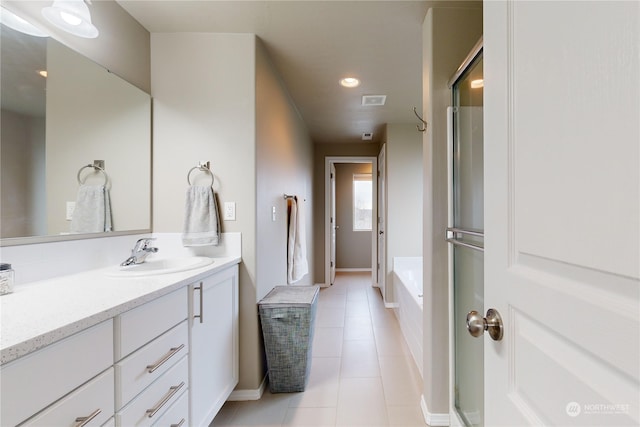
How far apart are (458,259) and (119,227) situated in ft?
6.28

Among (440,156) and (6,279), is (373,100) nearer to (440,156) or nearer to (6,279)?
(440,156)

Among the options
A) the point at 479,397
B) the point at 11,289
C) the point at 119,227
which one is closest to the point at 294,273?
the point at 119,227

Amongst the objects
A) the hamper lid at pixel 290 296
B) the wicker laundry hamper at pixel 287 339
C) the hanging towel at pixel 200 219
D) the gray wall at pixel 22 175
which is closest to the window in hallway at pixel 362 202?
the hamper lid at pixel 290 296

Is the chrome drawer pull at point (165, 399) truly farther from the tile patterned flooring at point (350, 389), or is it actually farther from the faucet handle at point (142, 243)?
the faucet handle at point (142, 243)

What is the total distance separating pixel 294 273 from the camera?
295 centimetres

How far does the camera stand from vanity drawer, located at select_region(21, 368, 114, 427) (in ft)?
2.28

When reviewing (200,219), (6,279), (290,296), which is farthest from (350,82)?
(6,279)

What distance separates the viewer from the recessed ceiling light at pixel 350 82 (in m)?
2.52
